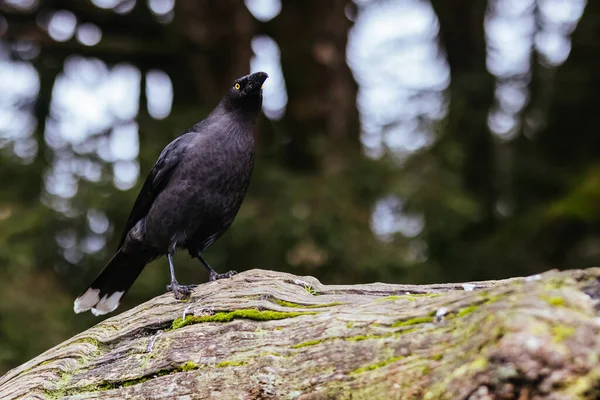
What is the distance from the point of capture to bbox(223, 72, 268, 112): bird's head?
476 cm

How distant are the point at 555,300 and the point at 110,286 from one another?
3.49 m

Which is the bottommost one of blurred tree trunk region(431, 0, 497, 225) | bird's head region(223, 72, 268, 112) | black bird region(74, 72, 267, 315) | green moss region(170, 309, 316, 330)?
green moss region(170, 309, 316, 330)

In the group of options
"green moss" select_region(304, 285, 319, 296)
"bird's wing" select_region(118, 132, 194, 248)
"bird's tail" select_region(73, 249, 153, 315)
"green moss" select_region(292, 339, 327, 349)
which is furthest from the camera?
"bird's tail" select_region(73, 249, 153, 315)

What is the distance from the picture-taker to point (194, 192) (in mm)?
4434

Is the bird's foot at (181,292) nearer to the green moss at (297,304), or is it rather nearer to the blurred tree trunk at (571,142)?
the green moss at (297,304)

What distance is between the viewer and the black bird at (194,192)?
445cm

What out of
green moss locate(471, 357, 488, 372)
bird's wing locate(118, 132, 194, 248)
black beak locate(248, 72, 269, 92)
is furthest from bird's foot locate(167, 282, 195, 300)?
green moss locate(471, 357, 488, 372)

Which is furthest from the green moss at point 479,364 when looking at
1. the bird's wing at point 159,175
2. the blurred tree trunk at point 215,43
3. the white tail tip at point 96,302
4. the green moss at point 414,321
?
the blurred tree trunk at point 215,43

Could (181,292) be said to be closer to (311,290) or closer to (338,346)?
(311,290)

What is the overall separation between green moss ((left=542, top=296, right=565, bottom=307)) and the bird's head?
115 inches

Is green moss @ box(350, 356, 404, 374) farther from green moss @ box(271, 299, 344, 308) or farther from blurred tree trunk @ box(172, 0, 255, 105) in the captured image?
blurred tree trunk @ box(172, 0, 255, 105)

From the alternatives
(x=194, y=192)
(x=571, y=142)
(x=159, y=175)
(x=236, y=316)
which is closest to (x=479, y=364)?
(x=236, y=316)

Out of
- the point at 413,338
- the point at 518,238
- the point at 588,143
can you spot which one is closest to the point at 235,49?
the point at 518,238

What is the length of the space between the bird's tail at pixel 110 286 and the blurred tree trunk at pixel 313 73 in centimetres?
318
